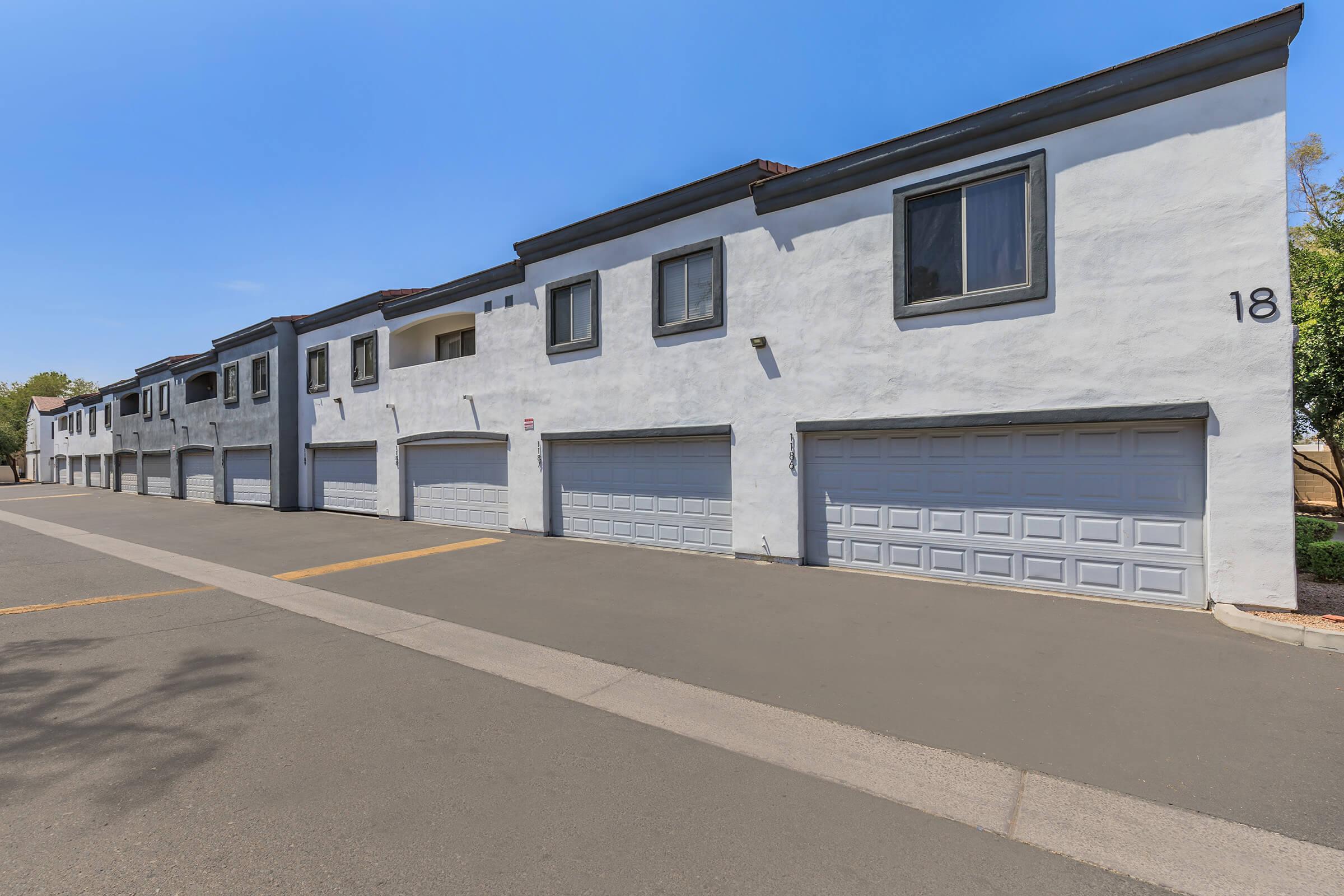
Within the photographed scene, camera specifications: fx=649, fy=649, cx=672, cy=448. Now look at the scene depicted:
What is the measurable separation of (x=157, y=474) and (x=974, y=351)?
126ft

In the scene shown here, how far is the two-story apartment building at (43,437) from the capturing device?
2002 inches

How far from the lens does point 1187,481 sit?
781cm

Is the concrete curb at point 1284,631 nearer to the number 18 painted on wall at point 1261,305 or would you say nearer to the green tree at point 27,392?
the number 18 painted on wall at point 1261,305

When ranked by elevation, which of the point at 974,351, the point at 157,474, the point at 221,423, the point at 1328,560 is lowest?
the point at 1328,560

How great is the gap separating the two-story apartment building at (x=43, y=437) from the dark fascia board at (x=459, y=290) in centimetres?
4726

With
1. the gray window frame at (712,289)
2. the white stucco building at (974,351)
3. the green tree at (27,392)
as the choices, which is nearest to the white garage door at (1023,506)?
the white stucco building at (974,351)

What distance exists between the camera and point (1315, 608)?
24.8 ft

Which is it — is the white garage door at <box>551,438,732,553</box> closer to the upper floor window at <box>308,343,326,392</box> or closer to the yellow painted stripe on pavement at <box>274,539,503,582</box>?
the yellow painted stripe on pavement at <box>274,539,503,582</box>

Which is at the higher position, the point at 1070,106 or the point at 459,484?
the point at 1070,106

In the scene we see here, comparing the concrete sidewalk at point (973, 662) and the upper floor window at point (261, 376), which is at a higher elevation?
the upper floor window at point (261, 376)

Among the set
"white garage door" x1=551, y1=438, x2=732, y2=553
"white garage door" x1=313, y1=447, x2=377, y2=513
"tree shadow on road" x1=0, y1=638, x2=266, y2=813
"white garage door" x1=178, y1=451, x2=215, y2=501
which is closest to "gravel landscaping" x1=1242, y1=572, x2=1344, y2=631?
"white garage door" x1=551, y1=438, x2=732, y2=553

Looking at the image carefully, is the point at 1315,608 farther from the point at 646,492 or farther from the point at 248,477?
the point at 248,477

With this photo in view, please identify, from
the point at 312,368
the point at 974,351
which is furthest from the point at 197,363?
the point at 974,351

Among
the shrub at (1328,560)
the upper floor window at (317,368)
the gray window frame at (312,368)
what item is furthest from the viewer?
the upper floor window at (317,368)
